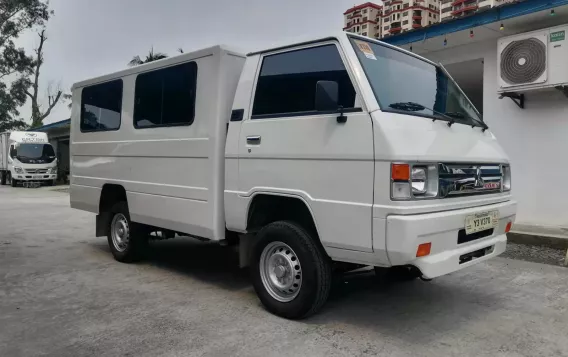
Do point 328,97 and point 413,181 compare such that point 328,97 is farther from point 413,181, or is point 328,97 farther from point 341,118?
point 413,181

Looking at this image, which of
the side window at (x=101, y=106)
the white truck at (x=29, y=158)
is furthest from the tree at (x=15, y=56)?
the side window at (x=101, y=106)

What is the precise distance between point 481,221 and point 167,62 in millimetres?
3561

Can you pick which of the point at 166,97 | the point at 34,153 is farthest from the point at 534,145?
the point at 34,153

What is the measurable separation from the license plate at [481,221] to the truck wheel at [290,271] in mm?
1143

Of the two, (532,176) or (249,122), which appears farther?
(532,176)

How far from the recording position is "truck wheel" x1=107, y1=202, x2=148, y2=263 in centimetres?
587

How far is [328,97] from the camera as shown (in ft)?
11.4

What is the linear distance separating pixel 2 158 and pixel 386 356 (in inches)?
1086

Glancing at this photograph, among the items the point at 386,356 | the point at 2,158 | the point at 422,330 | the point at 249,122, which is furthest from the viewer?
the point at 2,158

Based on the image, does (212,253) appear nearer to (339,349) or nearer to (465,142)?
(339,349)

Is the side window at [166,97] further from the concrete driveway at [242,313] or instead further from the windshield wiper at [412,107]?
the windshield wiper at [412,107]

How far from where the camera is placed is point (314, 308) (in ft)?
12.5

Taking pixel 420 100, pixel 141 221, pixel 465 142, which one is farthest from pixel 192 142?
pixel 465 142

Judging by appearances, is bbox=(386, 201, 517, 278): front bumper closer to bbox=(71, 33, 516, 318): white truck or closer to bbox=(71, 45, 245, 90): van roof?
bbox=(71, 33, 516, 318): white truck
